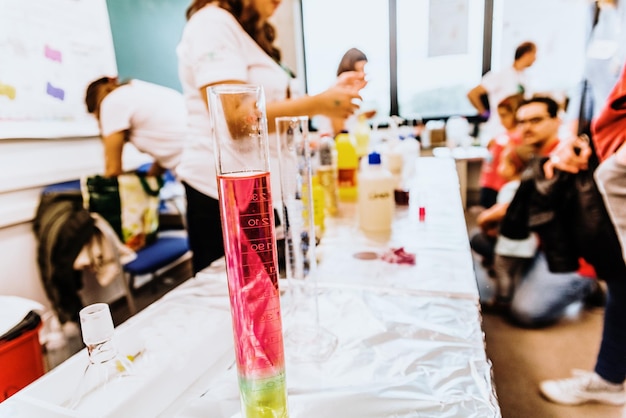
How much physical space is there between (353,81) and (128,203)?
55.0 inches

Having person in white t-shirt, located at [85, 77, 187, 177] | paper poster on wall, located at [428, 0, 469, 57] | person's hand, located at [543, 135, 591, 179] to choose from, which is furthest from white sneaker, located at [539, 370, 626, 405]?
paper poster on wall, located at [428, 0, 469, 57]

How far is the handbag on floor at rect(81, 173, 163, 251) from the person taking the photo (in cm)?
183

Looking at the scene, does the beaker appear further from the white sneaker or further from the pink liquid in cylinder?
the white sneaker

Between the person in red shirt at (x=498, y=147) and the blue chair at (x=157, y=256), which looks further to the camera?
the person in red shirt at (x=498, y=147)

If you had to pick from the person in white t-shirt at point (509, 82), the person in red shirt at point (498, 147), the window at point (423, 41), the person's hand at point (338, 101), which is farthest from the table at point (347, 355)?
the window at point (423, 41)

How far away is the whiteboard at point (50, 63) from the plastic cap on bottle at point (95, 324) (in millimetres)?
1517

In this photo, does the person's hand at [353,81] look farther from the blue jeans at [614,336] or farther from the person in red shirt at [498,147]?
the person in red shirt at [498,147]

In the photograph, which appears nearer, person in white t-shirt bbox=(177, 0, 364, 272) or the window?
person in white t-shirt bbox=(177, 0, 364, 272)

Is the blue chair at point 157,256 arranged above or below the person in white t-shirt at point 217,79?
below

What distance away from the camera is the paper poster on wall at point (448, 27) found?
3699 millimetres

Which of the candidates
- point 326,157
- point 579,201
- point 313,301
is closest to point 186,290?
point 313,301

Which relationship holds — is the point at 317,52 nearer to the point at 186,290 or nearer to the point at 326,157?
the point at 326,157

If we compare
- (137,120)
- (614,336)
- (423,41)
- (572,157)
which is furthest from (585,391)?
(423,41)

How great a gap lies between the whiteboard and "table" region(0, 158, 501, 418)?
1.31 metres
